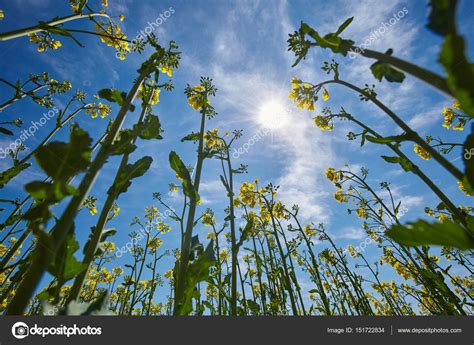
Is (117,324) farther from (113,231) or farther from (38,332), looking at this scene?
(113,231)

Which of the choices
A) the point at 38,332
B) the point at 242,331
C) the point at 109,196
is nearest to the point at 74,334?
the point at 38,332

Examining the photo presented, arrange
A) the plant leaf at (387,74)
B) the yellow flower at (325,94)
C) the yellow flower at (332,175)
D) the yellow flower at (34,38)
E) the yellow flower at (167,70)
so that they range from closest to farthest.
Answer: the plant leaf at (387,74), the yellow flower at (167,70), the yellow flower at (325,94), the yellow flower at (34,38), the yellow flower at (332,175)

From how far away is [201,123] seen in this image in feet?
8.50

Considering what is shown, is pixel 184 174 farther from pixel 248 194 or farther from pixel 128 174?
pixel 248 194

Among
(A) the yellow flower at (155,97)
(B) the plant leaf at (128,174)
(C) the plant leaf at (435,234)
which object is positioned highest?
(A) the yellow flower at (155,97)

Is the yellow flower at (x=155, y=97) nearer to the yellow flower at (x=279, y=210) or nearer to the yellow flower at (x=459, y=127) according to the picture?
the yellow flower at (x=279, y=210)

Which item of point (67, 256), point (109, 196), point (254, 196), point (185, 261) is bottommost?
point (67, 256)

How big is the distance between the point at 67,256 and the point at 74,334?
A: 1.12ft

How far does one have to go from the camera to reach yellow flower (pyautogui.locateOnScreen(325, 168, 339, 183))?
5.90 m

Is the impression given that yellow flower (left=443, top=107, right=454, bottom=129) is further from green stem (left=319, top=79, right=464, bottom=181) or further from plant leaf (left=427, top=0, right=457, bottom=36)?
plant leaf (left=427, top=0, right=457, bottom=36)

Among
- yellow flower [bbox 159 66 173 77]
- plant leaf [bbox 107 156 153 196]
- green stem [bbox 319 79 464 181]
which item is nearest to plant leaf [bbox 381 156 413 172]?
green stem [bbox 319 79 464 181]

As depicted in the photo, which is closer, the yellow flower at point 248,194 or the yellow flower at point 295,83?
the yellow flower at point 295,83

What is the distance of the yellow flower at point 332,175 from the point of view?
5903 millimetres

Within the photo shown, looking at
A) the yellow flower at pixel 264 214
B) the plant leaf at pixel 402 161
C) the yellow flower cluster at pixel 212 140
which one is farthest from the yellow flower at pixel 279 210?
the plant leaf at pixel 402 161
